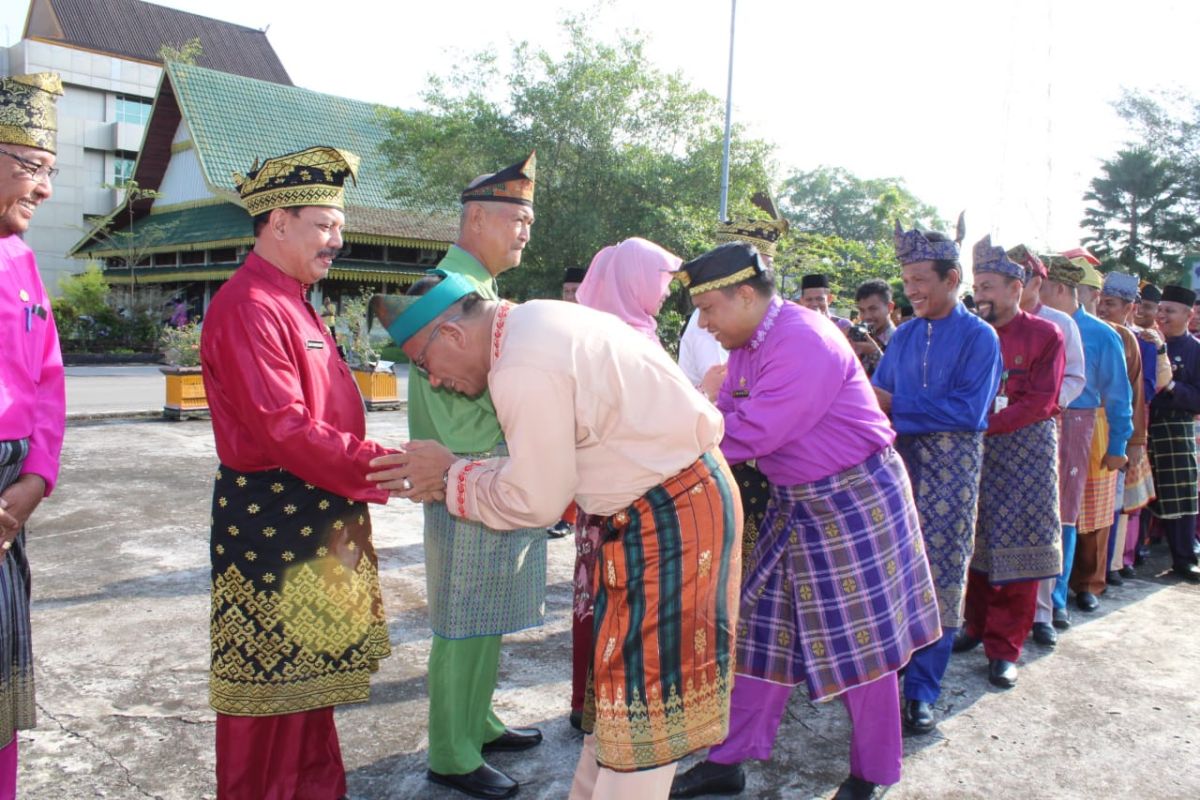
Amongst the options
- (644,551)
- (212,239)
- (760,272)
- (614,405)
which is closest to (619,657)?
(644,551)

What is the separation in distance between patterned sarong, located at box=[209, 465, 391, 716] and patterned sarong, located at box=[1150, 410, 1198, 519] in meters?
6.11

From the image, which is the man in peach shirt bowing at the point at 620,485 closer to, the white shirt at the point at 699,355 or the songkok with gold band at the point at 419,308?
the songkok with gold band at the point at 419,308

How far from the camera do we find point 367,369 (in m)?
14.2

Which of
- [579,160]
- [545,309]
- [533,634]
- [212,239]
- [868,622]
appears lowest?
[533,634]

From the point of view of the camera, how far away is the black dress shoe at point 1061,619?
16.1 ft

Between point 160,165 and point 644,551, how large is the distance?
30.4 meters

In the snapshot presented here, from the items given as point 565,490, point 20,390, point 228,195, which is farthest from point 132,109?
point 565,490

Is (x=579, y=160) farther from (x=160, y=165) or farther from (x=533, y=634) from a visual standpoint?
(x=533, y=634)

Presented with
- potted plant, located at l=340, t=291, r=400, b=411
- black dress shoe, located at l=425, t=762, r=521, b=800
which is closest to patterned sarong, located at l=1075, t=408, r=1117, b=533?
black dress shoe, located at l=425, t=762, r=521, b=800

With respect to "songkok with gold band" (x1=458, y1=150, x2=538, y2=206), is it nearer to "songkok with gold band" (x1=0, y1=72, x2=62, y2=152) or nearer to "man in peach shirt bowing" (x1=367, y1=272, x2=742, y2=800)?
"man in peach shirt bowing" (x1=367, y1=272, x2=742, y2=800)

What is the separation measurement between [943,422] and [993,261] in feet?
3.53

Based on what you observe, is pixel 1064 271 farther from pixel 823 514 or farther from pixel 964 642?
pixel 823 514

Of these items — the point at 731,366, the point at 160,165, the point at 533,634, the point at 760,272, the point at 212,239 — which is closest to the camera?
the point at 760,272

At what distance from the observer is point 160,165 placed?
91.7 ft
